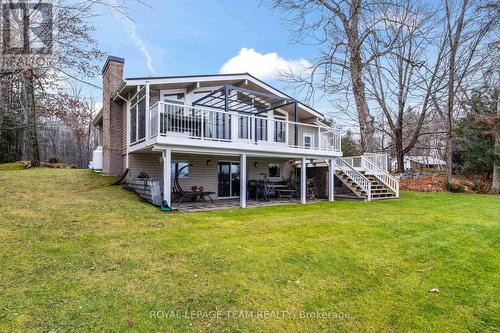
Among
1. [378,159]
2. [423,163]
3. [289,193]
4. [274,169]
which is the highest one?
[423,163]

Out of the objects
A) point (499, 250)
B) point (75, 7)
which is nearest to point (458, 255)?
point (499, 250)

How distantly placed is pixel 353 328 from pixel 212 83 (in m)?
11.2

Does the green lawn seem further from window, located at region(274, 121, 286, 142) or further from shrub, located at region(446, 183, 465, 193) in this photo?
shrub, located at region(446, 183, 465, 193)

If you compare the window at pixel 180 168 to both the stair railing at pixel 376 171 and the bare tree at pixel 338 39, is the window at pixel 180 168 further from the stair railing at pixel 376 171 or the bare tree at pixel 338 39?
the stair railing at pixel 376 171

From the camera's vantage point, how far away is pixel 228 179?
14258 millimetres

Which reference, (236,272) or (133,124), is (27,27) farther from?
(236,272)

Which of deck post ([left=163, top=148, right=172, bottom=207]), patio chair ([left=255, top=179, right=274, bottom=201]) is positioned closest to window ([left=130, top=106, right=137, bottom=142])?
deck post ([left=163, top=148, right=172, bottom=207])

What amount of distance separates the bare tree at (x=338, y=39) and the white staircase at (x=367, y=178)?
274 centimetres

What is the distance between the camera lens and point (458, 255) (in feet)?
17.5

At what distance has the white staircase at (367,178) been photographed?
13780 mm

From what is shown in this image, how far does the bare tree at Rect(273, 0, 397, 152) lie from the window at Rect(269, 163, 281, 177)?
152 inches

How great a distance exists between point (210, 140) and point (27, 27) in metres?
5.41

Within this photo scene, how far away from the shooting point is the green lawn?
326cm

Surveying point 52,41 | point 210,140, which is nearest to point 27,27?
point 52,41
